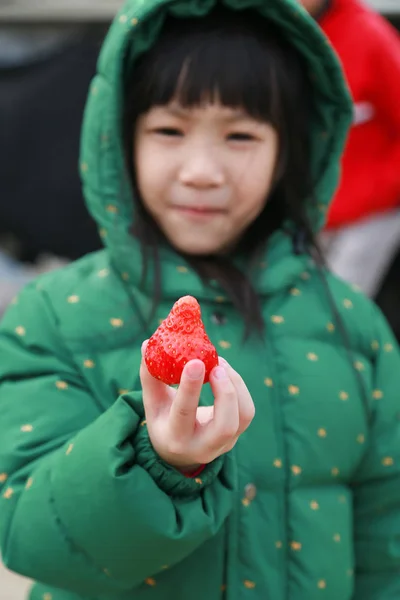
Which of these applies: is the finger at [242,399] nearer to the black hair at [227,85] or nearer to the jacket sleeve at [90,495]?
the jacket sleeve at [90,495]

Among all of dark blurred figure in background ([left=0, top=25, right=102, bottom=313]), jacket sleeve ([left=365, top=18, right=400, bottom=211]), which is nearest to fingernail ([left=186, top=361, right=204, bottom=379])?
jacket sleeve ([left=365, top=18, right=400, bottom=211])

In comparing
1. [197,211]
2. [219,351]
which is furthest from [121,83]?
[219,351]

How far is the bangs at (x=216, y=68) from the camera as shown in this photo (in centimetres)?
117

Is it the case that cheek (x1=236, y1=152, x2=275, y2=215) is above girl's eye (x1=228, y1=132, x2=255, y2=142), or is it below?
below

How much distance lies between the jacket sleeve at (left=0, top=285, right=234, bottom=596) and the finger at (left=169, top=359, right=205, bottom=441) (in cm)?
8

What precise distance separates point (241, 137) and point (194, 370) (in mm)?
528

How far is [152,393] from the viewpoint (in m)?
0.89

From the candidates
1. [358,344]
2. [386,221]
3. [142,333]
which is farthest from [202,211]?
[386,221]

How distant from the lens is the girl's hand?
83 centimetres

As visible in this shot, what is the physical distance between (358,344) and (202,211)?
0.35m

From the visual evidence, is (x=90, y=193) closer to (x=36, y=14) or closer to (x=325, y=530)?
(x=325, y=530)

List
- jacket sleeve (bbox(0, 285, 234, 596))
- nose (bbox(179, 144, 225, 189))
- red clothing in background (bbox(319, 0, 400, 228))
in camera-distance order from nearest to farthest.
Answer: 1. jacket sleeve (bbox(0, 285, 234, 596))
2. nose (bbox(179, 144, 225, 189))
3. red clothing in background (bbox(319, 0, 400, 228))

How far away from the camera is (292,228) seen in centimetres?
142

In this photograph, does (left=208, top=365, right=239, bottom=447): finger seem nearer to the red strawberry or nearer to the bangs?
the red strawberry
